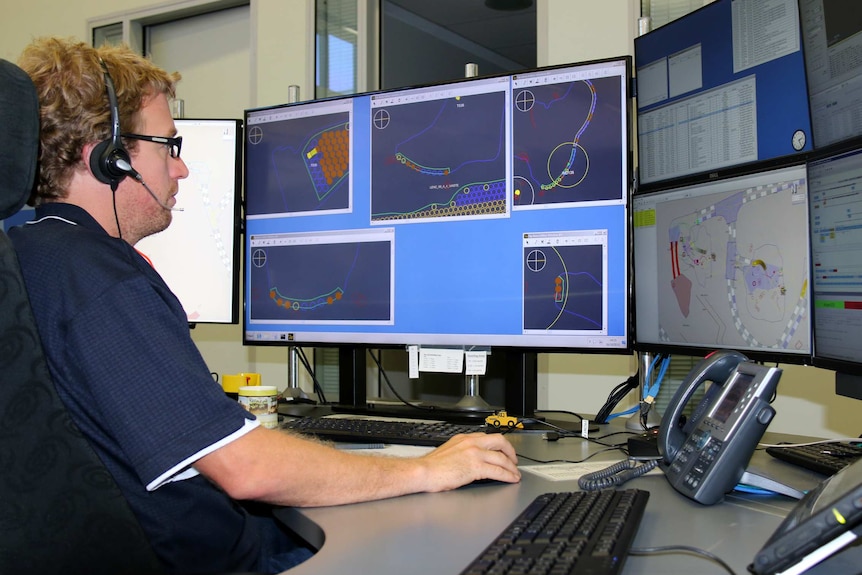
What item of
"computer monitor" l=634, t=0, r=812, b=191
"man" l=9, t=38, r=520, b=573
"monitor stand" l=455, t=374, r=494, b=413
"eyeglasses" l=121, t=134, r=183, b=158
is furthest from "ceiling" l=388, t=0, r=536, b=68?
"man" l=9, t=38, r=520, b=573

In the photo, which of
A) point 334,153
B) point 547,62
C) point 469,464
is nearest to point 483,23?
point 547,62

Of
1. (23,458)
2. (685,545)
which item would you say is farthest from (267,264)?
(685,545)

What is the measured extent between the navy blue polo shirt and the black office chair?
0.23 ft

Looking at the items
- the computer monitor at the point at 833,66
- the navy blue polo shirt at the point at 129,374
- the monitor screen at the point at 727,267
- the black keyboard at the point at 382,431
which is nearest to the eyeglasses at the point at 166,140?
the navy blue polo shirt at the point at 129,374

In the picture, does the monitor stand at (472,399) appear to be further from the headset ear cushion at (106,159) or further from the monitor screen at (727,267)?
the headset ear cushion at (106,159)

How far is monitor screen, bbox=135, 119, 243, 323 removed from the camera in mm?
1938

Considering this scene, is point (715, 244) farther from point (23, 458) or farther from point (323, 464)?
point (23, 458)

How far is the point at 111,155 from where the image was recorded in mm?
1073

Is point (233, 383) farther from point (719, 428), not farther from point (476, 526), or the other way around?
point (719, 428)

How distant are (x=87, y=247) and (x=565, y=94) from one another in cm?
103

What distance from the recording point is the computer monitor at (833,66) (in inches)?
44.5

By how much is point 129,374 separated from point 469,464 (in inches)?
18.6

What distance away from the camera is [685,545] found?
0.79 m

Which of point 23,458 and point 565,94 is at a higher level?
point 565,94
